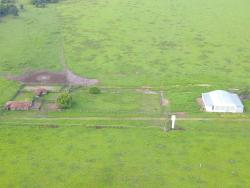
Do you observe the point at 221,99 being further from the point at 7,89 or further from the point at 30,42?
the point at 30,42

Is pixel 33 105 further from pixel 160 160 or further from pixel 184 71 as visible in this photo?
pixel 184 71

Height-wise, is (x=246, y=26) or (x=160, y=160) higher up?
(x=246, y=26)

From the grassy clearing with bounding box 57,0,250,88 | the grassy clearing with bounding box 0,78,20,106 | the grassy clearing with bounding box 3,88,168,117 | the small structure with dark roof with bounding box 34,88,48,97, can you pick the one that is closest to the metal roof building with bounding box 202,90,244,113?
the grassy clearing with bounding box 3,88,168,117

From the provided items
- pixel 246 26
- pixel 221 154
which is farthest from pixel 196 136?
pixel 246 26

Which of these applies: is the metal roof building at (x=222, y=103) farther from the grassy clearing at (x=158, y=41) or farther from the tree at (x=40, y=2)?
the tree at (x=40, y=2)

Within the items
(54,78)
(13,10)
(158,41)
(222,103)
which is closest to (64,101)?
(54,78)

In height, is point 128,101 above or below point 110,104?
above
